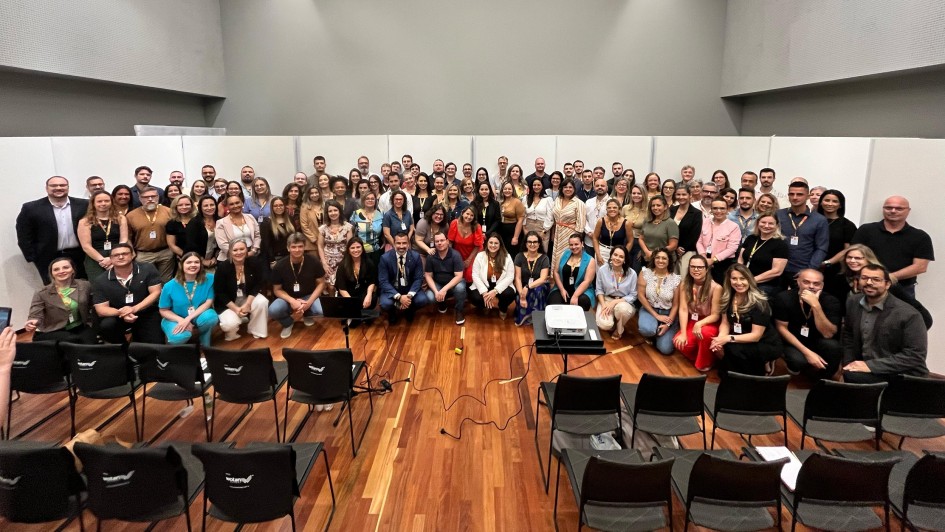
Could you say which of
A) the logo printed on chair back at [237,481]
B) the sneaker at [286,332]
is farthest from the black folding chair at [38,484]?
the sneaker at [286,332]

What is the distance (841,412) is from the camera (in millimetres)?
3090

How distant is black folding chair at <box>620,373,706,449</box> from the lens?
3051mm

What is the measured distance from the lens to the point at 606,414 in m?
3.19

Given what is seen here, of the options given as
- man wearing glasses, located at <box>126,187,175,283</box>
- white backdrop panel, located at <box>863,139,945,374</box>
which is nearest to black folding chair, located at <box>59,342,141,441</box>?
man wearing glasses, located at <box>126,187,175,283</box>

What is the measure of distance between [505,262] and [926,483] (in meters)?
4.09

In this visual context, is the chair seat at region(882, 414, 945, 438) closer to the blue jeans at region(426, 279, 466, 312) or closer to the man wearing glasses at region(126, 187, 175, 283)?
the blue jeans at region(426, 279, 466, 312)

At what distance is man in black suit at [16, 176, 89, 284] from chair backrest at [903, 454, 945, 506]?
283 inches

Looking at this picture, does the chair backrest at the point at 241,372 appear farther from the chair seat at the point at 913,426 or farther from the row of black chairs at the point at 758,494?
the chair seat at the point at 913,426

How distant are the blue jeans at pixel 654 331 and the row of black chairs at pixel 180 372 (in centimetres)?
317

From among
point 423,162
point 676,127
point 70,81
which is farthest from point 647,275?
point 70,81

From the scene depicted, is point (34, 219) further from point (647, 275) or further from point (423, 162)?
point (647, 275)

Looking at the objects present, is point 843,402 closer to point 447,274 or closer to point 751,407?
point 751,407

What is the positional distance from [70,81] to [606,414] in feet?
26.8

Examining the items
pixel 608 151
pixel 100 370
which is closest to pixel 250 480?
pixel 100 370
